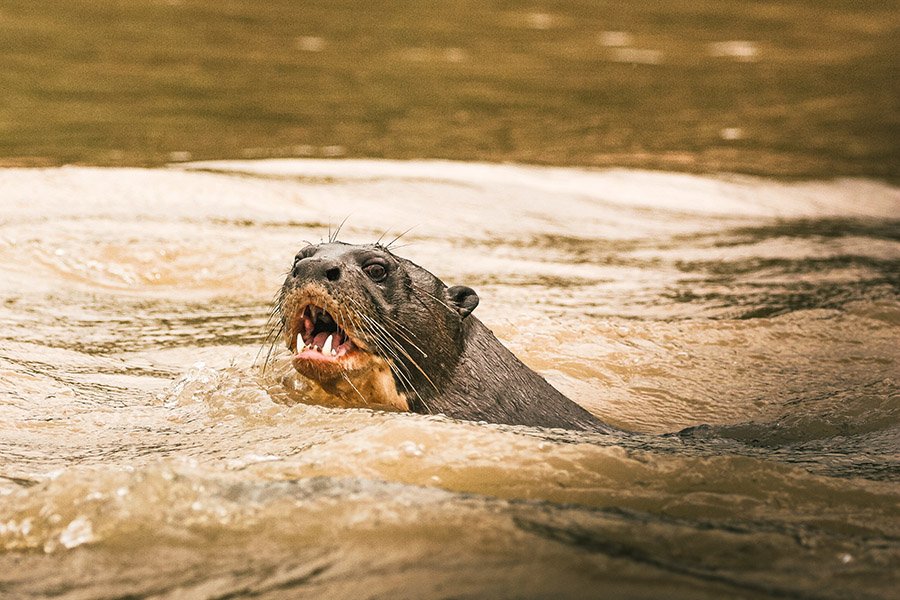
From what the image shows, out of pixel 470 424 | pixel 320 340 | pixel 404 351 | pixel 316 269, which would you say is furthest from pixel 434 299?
pixel 470 424

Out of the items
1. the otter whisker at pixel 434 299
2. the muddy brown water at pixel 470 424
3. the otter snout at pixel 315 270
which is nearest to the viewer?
the muddy brown water at pixel 470 424

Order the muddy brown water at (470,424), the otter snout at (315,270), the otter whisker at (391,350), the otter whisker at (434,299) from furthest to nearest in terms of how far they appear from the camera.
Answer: the otter whisker at (434,299) < the otter whisker at (391,350) < the otter snout at (315,270) < the muddy brown water at (470,424)

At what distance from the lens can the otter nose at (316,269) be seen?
3.85m

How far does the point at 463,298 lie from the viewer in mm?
4344

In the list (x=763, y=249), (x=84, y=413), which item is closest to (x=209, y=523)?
(x=84, y=413)

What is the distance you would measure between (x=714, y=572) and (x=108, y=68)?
10180 mm

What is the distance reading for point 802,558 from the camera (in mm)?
2562

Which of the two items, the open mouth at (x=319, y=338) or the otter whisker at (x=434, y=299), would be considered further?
the otter whisker at (x=434, y=299)

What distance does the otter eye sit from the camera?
408 centimetres

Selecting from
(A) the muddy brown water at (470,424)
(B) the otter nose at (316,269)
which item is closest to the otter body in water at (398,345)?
(B) the otter nose at (316,269)

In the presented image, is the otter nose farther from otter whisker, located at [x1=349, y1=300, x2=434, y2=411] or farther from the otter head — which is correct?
otter whisker, located at [x1=349, y1=300, x2=434, y2=411]

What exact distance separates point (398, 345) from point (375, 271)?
9.7 inches

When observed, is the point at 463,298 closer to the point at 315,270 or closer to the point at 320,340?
the point at 320,340

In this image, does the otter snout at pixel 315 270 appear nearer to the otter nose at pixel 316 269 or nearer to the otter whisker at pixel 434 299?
the otter nose at pixel 316 269
